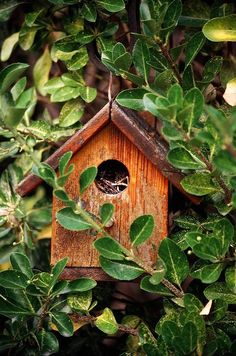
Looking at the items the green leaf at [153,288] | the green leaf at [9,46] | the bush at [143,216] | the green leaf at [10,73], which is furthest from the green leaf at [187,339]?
the green leaf at [9,46]

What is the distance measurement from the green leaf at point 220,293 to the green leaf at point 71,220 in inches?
11.2

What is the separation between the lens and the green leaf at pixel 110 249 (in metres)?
1.29

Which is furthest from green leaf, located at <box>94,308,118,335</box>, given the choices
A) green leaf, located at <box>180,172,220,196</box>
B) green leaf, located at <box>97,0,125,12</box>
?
green leaf, located at <box>97,0,125,12</box>

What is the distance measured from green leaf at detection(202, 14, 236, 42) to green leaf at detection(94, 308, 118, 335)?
2.05ft

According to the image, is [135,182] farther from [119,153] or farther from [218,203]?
[218,203]

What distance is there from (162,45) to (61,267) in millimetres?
493

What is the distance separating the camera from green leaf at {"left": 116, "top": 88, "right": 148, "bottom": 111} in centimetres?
133

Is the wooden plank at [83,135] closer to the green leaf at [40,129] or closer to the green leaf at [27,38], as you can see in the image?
the green leaf at [40,129]

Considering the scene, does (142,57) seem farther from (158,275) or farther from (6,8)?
(6,8)

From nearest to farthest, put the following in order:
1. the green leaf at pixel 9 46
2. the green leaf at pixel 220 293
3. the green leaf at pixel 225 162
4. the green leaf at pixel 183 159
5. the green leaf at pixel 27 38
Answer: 1. the green leaf at pixel 225 162
2. the green leaf at pixel 183 159
3. the green leaf at pixel 220 293
4. the green leaf at pixel 27 38
5. the green leaf at pixel 9 46

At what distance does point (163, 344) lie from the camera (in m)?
1.32

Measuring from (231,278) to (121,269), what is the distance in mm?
216

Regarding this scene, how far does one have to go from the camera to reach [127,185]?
1465 millimetres

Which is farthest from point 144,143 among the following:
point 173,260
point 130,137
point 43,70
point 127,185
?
point 43,70
